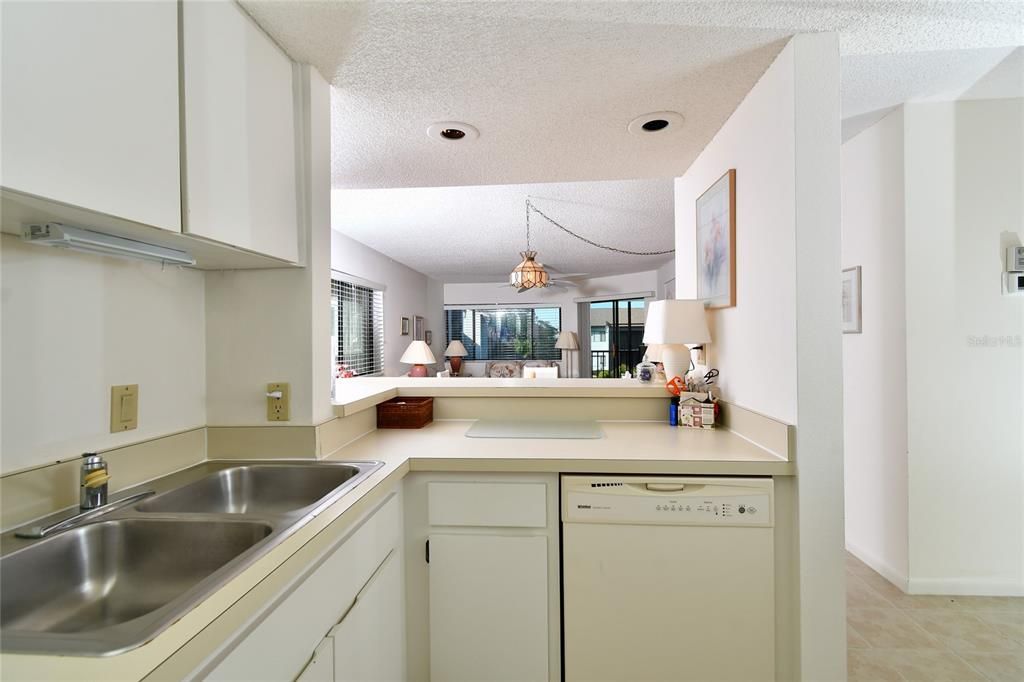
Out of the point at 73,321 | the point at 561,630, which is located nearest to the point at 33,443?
the point at 73,321

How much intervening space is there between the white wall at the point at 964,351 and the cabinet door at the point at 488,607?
1962mm

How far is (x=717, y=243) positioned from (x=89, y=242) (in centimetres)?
198

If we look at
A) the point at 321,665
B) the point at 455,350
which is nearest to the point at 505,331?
the point at 455,350

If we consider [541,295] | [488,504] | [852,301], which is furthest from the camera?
[541,295]

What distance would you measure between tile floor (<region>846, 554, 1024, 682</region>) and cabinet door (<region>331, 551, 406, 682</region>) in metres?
1.67

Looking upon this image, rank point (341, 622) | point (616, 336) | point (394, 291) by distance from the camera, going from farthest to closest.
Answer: point (616, 336) < point (394, 291) < point (341, 622)

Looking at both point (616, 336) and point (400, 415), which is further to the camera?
point (616, 336)

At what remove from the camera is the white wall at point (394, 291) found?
4928mm

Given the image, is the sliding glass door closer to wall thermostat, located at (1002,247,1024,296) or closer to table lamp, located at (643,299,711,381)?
wall thermostat, located at (1002,247,1024,296)

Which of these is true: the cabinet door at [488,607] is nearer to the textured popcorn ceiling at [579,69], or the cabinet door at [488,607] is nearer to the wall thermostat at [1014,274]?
the textured popcorn ceiling at [579,69]

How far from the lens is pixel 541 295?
27.9ft

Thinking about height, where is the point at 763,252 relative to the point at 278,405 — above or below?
above

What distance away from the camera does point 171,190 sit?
983 millimetres

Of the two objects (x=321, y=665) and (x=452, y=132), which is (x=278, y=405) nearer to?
(x=321, y=665)
